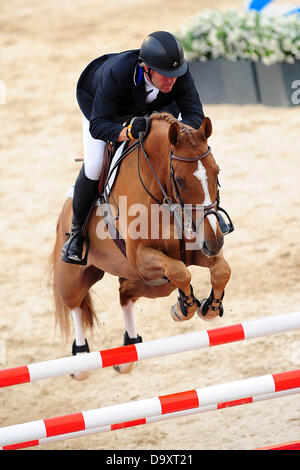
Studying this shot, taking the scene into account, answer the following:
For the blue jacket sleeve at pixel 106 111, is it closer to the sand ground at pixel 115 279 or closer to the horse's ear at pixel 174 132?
the horse's ear at pixel 174 132

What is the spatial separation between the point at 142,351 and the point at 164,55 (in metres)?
1.57

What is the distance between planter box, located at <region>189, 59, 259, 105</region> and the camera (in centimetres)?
1159

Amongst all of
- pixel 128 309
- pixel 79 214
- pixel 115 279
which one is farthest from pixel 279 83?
pixel 79 214

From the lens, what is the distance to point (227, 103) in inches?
476

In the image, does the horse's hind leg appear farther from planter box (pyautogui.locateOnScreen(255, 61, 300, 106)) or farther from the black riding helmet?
planter box (pyautogui.locateOnScreen(255, 61, 300, 106))

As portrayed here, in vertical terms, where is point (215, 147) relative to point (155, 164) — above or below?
below

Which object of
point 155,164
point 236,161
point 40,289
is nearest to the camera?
point 155,164

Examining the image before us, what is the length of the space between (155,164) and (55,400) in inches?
99.8

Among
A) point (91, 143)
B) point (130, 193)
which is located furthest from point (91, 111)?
point (130, 193)

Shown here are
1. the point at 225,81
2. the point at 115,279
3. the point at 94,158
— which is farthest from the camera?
the point at 225,81

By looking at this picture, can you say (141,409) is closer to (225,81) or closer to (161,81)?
(161,81)

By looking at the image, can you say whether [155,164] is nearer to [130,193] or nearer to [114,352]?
[130,193]

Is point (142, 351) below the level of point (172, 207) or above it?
below

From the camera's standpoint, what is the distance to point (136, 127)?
4312 millimetres
